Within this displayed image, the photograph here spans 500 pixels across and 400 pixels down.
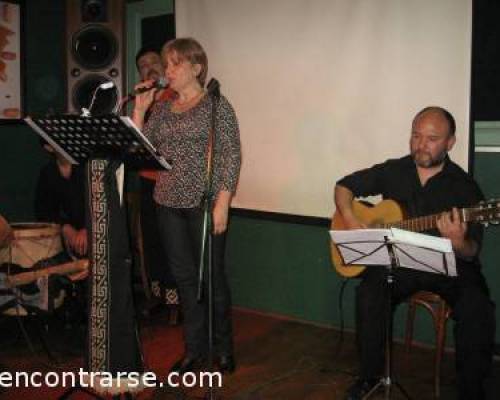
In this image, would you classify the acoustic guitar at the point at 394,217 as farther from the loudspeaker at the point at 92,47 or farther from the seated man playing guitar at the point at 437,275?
the loudspeaker at the point at 92,47

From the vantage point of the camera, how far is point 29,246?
3.50 metres

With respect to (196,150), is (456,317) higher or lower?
lower

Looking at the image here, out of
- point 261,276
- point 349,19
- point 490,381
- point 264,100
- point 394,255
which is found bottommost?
point 490,381

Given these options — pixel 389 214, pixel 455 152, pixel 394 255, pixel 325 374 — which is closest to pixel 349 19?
pixel 455 152

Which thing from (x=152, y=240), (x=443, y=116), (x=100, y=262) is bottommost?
(x=152, y=240)

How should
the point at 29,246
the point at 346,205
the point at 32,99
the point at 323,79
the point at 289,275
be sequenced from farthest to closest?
the point at 32,99
the point at 289,275
the point at 323,79
the point at 29,246
the point at 346,205

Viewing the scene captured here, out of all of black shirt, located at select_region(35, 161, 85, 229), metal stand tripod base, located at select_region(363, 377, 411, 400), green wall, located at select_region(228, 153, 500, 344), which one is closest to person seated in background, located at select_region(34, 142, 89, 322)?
black shirt, located at select_region(35, 161, 85, 229)

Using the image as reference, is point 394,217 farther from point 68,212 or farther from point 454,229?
point 68,212

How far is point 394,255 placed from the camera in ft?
7.95

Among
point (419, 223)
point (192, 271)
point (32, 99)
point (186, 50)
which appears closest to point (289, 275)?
point (192, 271)

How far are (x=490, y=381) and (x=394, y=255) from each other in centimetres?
110

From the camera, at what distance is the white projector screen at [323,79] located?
320 cm

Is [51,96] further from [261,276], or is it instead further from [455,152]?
[455,152]

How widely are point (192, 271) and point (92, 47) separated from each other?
2056 mm
